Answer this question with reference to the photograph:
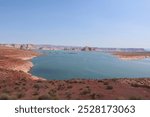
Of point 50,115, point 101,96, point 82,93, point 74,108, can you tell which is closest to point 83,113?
point 74,108

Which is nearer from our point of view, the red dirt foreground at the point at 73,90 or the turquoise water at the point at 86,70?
the red dirt foreground at the point at 73,90

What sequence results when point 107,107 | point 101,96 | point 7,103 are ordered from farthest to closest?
point 101,96 → point 7,103 → point 107,107

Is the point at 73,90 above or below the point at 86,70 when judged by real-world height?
above

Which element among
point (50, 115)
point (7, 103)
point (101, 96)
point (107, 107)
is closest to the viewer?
point (50, 115)

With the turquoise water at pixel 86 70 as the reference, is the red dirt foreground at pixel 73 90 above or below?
above

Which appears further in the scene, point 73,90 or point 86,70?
point 86,70

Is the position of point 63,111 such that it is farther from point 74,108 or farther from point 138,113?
point 138,113

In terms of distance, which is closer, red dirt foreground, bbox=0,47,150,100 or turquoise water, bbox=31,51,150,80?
red dirt foreground, bbox=0,47,150,100

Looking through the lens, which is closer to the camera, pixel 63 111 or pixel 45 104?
pixel 63 111

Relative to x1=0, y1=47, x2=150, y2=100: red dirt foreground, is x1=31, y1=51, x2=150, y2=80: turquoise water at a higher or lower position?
lower

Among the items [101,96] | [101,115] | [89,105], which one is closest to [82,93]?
[101,96]
